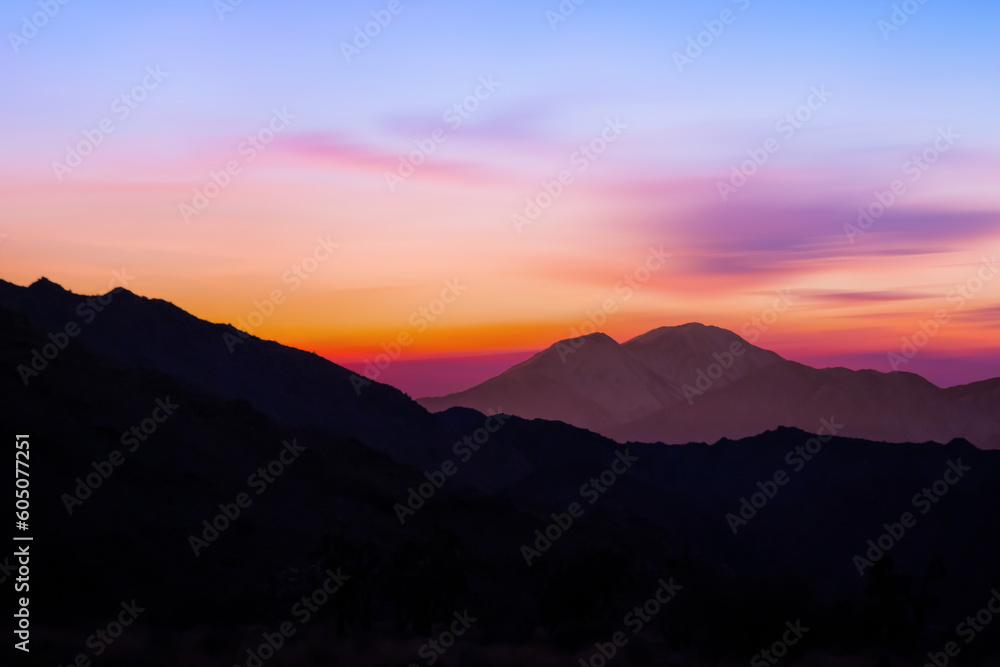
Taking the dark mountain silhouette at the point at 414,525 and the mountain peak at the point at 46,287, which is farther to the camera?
the mountain peak at the point at 46,287

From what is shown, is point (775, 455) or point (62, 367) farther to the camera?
point (775, 455)

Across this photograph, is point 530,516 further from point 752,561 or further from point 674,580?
point 752,561

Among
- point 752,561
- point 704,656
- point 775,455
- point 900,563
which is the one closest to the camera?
point 704,656

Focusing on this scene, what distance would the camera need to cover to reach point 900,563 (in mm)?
70750

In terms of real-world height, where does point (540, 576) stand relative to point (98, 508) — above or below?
below

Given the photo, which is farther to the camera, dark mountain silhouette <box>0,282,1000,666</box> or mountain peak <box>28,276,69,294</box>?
mountain peak <box>28,276,69,294</box>

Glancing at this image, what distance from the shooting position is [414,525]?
196ft

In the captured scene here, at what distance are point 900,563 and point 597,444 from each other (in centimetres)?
4517

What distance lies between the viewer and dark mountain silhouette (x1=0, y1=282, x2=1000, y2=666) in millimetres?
31266

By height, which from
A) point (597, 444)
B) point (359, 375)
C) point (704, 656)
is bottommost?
point (597, 444)

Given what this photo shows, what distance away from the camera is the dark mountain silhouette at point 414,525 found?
1231 inches

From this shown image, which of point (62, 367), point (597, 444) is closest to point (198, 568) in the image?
point (62, 367)

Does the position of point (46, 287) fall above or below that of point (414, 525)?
above

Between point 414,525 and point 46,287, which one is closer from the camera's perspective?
point 414,525
